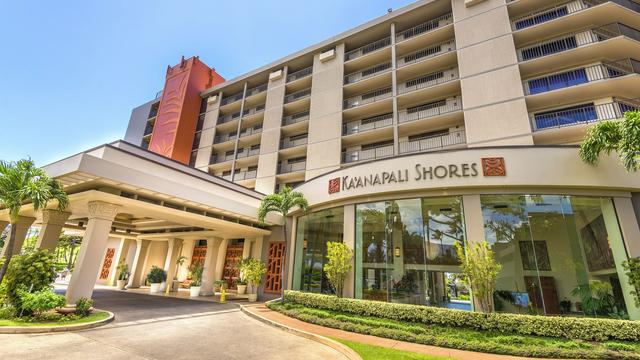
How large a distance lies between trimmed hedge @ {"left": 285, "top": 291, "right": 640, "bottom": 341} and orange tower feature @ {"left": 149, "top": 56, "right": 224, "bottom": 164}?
32.7 m

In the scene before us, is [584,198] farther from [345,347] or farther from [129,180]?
[129,180]

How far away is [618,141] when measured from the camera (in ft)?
36.6

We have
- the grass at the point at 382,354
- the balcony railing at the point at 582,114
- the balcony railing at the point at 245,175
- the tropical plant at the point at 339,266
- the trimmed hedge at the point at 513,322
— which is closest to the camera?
the grass at the point at 382,354

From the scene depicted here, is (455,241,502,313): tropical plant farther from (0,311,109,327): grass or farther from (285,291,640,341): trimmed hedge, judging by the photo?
(0,311,109,327): grass

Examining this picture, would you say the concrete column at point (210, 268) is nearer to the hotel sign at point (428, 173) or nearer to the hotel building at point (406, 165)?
the hotel building at point (406, 165)

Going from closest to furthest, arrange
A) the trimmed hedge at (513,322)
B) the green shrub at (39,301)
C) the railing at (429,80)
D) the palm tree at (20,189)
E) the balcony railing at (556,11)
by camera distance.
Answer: the trimmed hedge at (513,322), the green shrub at (39,301), the palm tree at (20,189), the balcony railing at (556,11), the railing at (429,80)

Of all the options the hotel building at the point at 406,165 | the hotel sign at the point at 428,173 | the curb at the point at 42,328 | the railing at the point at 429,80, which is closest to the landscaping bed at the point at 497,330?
the hotel building at the point at 406,165

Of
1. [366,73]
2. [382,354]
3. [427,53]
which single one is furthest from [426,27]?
[382,354]

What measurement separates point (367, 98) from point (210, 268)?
21.3 metres

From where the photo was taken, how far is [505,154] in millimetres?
12609

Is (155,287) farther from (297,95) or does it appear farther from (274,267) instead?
(297,95)

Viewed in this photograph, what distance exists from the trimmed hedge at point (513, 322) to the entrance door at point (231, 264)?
58.1ft

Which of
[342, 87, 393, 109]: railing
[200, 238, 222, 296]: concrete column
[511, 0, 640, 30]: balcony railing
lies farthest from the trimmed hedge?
[511, 0, 640, 30]: balcony railing

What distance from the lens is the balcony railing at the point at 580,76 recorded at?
1972cm
